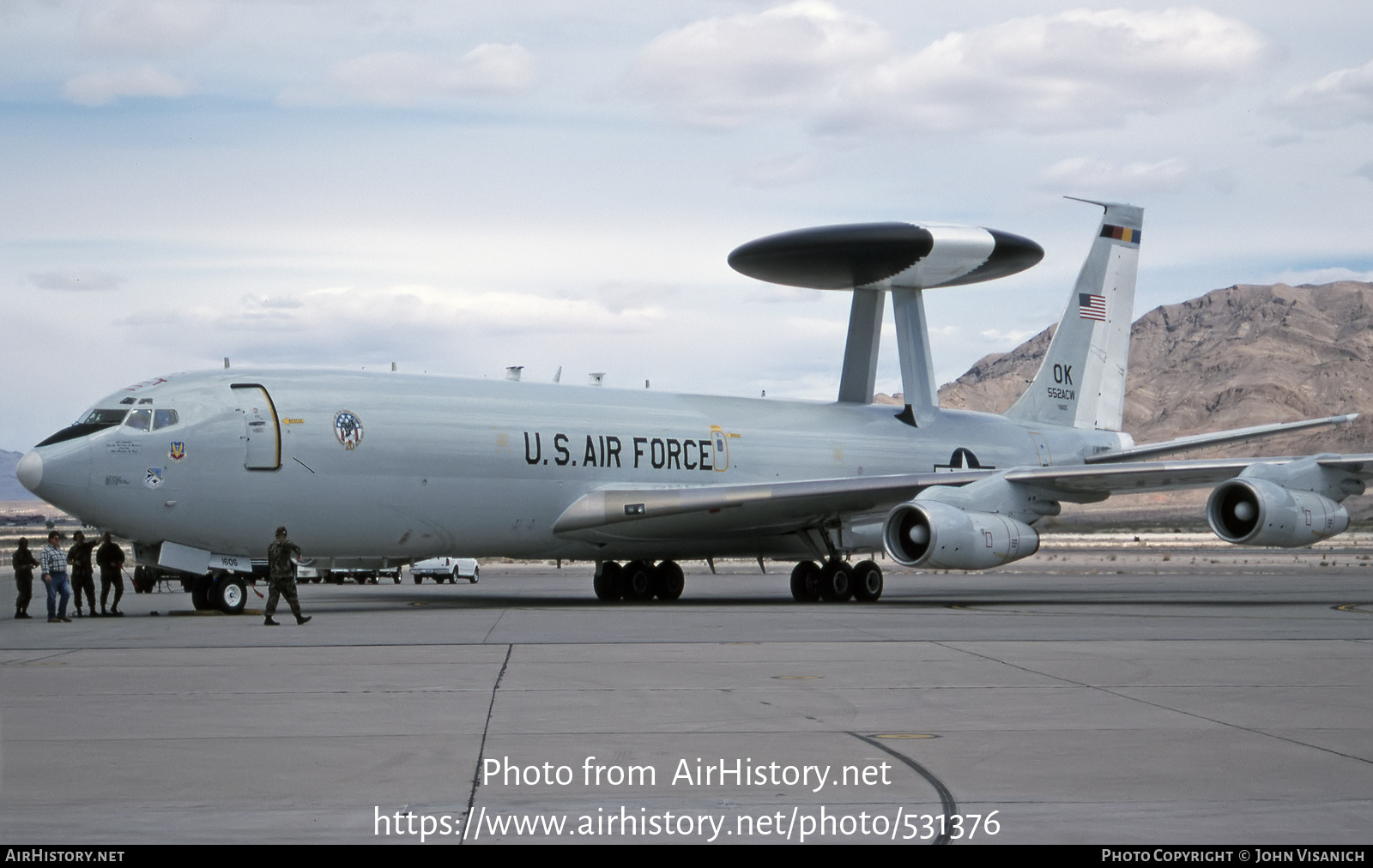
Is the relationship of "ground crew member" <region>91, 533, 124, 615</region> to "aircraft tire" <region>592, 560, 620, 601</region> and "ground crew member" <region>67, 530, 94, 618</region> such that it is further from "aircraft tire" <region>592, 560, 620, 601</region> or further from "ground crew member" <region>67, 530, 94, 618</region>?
"aircraft tire" <region>592, 560, 620, 601</region>

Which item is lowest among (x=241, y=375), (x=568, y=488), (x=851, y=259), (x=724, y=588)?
(x=724, y=588)

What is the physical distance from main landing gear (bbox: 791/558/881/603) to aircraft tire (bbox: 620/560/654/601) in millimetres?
3049

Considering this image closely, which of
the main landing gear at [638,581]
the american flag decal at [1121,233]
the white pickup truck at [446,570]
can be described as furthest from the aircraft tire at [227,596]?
the white pickup truck at [446,570]

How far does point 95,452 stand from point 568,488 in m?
7.62

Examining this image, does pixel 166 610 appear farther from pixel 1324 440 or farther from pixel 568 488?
pixel 1324 440

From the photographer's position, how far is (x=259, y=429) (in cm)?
2038

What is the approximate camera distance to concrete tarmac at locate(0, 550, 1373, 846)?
250 inches

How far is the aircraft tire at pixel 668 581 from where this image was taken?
1093 inches

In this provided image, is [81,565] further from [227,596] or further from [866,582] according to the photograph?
[866,582]

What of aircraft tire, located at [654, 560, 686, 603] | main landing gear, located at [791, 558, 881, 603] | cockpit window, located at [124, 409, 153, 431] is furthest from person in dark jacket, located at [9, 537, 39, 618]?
main landing gear, located at [791, 558, 881, 603]

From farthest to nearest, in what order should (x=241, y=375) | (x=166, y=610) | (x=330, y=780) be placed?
(x=166, y=610), (x=241, y=375), (x=330, y=780)

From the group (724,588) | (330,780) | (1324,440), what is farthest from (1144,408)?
(330,780)

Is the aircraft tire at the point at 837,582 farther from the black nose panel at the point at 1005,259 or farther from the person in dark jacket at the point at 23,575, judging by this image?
the person in dark jacket at the point at 23,575
